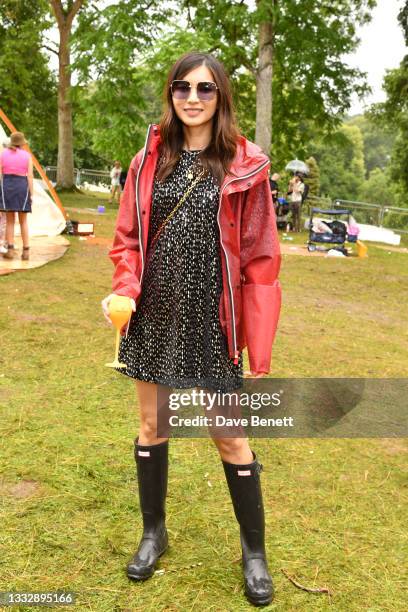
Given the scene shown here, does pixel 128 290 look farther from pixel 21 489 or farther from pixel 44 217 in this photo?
pixel 44 217

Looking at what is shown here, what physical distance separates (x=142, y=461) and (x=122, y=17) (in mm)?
18930

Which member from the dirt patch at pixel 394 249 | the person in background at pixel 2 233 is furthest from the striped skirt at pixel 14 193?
the dirt patch at pixel 394 249

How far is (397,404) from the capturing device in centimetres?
491

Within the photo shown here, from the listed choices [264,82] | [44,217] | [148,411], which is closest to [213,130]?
[148,411]

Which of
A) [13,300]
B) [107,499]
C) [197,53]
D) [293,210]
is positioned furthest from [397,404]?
[293,210]

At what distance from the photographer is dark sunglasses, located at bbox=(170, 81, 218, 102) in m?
2.43

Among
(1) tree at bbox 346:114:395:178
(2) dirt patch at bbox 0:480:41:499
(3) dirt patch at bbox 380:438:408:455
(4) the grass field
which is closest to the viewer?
(4) the grass field

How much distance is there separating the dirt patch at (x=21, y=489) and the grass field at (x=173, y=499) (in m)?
0.01

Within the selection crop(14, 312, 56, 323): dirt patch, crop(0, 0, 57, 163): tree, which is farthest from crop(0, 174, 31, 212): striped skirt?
crop(0, 0, 57, 163): tree

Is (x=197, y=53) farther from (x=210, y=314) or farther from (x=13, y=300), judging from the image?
(x=13, y=300)

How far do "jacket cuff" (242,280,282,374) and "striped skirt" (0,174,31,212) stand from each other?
7495 mm

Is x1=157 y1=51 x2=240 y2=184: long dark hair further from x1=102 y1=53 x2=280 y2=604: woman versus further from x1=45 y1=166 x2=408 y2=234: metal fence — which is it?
x1=45 y1=166 x2=408 y2=234: metal fence

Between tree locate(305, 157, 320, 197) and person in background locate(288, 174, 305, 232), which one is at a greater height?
person in background locate(288, 174, 305, 232)

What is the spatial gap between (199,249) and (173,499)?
4.95 ft
